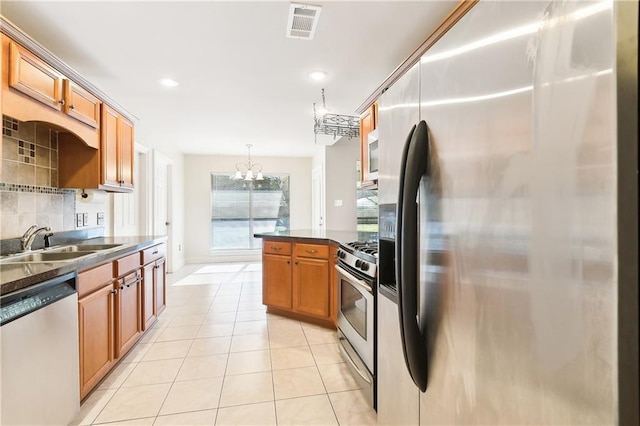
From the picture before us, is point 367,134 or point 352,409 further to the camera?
point 367,134

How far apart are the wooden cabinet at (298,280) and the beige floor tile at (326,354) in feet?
1.12

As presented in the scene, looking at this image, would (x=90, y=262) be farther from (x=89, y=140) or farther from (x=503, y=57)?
(x=503, y=57)

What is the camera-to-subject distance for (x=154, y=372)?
2.24 m

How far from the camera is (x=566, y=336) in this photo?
452 millimetres

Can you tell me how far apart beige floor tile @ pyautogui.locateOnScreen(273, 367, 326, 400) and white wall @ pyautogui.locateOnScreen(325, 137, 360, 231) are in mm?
3615

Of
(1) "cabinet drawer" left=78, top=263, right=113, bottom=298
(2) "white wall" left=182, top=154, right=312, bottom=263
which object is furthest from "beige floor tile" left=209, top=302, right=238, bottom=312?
(2) "white wall" left=182, top=154, right=312, bottom=263

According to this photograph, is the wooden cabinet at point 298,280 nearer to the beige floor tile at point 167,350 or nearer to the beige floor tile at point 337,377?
the beige floor tile at point 337,377

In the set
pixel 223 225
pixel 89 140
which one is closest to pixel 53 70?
pixel 89 140

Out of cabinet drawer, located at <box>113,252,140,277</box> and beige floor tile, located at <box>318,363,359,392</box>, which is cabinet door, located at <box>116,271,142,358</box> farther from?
beige floor tile, located at <box>318,363,359,392</box>

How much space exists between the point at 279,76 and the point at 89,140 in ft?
5.54

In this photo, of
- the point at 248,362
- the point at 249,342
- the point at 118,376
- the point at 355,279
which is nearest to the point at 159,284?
the point at 118,376

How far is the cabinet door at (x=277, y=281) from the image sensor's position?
3258 millimetres

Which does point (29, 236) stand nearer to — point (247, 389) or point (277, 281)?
point (247, 389)

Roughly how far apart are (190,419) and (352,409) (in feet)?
3.09
